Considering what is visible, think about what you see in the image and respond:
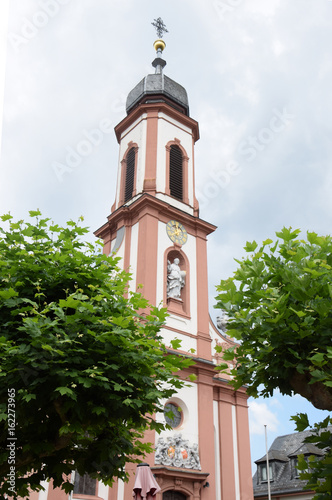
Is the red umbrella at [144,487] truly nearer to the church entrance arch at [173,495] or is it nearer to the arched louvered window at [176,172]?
the church entrance arch at [173,495]

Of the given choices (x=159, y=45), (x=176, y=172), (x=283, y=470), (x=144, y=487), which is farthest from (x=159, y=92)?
(x=283, y=470)

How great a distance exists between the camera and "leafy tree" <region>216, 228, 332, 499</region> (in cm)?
731

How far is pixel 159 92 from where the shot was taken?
27.3m

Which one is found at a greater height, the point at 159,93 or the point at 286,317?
the point at 159,93

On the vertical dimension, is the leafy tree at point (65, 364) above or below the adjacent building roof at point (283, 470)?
below

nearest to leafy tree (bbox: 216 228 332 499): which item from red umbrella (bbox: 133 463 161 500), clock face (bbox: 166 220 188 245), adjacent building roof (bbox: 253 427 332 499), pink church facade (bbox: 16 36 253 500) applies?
red umbrella (bbox: 133 463 161 500)

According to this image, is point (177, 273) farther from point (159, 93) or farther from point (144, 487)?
point (144, 487)

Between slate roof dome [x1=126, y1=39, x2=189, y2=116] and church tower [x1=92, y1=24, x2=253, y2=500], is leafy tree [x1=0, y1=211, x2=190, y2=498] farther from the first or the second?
slate roof dome [x1=126, y1=39, x2=189, y2=116]

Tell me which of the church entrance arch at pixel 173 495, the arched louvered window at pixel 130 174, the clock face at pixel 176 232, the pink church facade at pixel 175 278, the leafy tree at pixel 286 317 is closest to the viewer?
the leafy tree at pixel 286 317

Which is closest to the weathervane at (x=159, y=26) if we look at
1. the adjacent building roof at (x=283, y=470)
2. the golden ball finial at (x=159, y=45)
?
the golden ball finial at (x=159, y=45)

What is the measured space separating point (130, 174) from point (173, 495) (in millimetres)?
14719

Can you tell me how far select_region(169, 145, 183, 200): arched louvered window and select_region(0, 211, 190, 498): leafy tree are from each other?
15.4 metres

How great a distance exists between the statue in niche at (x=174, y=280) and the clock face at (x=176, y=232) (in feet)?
4.04

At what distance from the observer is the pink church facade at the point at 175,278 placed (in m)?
18.3
